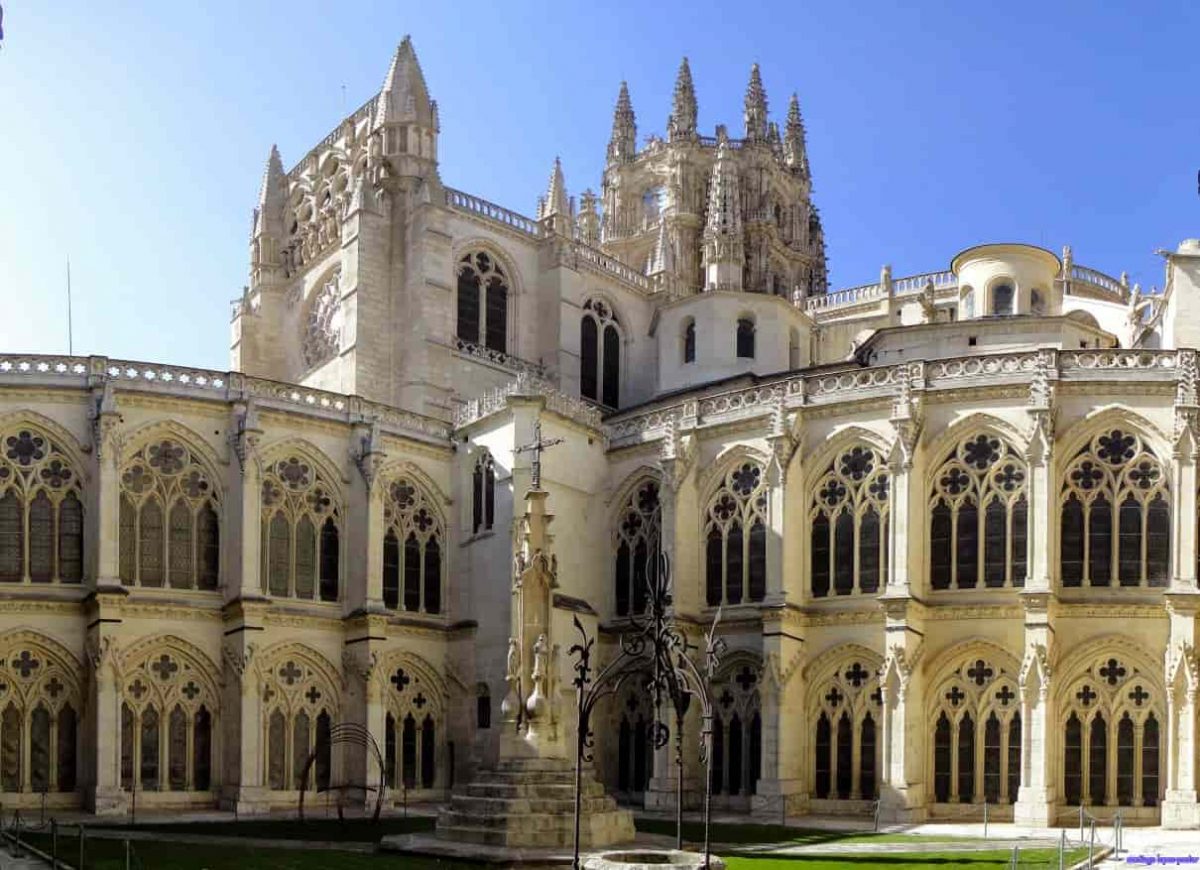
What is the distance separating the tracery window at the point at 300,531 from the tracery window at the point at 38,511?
197 inches

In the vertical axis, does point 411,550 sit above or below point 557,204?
below

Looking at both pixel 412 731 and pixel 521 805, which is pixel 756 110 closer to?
pixel 412 731

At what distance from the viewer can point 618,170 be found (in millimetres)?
81938

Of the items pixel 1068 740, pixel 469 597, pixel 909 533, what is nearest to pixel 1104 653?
pixel 1068 740

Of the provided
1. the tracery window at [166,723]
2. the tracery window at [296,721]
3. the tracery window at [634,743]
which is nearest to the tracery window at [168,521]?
the tracery window at [166,723]

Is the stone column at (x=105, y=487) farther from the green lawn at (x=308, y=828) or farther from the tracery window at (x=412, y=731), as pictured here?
the tracery window at (x=412, y=731)

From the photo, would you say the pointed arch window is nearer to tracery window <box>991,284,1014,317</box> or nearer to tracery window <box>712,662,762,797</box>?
tracery window <box>991,284,1014,317</box>

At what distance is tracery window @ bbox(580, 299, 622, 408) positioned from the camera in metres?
57.7

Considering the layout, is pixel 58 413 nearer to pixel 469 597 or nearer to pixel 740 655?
pixel 469 597

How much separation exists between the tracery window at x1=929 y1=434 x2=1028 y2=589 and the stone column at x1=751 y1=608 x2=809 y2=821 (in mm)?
4086

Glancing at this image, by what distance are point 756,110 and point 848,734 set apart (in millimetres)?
48430

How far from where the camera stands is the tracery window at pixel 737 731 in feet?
137

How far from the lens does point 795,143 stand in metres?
84.9

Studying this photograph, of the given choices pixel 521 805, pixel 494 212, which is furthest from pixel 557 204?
pixel 521 805
